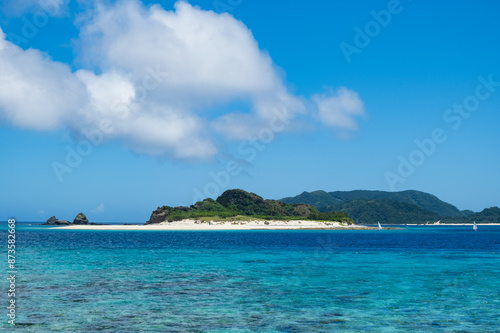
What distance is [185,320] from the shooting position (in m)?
26.3

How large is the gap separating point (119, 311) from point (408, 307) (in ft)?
65.6

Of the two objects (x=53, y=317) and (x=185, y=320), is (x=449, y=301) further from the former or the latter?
(x=53, y=317)

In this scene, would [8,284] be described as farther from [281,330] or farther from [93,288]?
[281,330]

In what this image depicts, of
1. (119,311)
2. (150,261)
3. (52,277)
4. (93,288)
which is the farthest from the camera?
(150,261)

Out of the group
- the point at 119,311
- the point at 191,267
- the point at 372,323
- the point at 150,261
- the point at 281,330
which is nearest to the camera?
the point at 281,330

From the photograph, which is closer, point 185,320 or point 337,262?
point 185,320

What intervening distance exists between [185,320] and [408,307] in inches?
623

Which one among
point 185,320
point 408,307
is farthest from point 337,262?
point 185,320

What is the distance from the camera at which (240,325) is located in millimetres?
25312

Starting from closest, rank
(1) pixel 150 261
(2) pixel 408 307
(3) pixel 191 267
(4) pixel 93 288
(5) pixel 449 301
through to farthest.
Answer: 1. (2) pixel 408 307
2. (5) pixel 449 301
3. (4) pixel 93 288
4. (3) pixel 191 267
5. (1) pixel 150 261

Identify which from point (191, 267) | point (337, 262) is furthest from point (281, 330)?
point (337, 262)

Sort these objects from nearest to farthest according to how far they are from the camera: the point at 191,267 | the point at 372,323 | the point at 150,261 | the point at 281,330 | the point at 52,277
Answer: the point at 281,330 → the point at 372,323 → the point at 52,277 → the point at 191,267 → the point at 150,261

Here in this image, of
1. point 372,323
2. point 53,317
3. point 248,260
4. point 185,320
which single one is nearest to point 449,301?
point 372,323

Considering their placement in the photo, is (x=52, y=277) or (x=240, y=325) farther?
(x=52, y=277)
